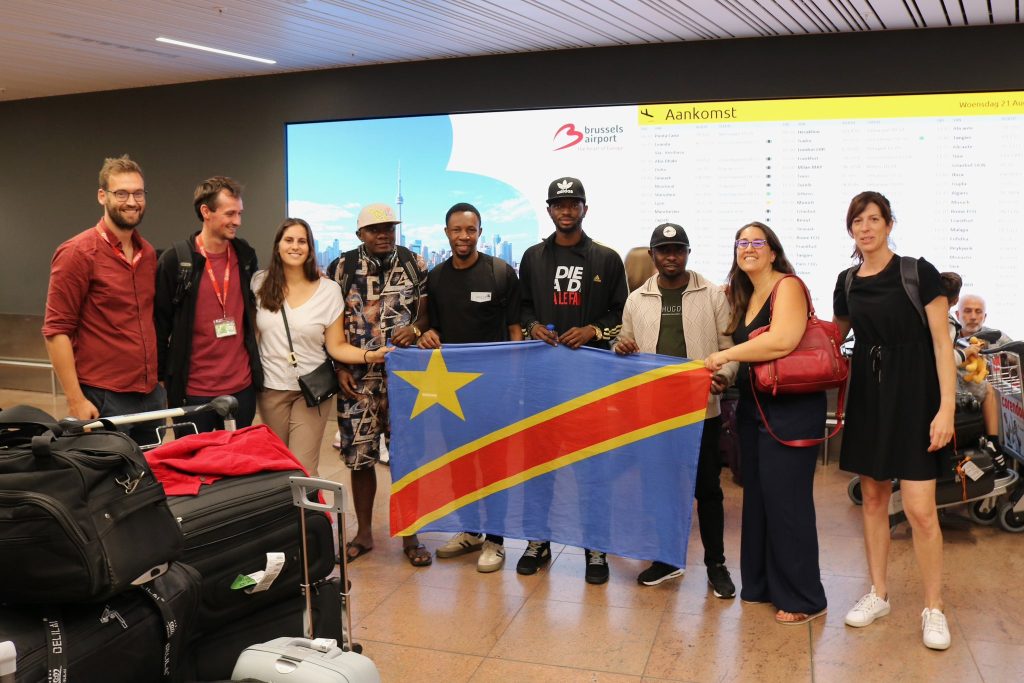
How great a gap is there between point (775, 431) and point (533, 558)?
1393 mm

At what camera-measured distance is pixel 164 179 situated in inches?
346

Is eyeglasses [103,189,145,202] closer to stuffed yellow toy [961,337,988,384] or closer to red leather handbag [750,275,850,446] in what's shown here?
red leather handbag [750,275,850,446]

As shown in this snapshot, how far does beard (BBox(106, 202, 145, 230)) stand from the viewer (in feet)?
11.6

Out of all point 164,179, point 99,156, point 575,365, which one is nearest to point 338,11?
point 575,365

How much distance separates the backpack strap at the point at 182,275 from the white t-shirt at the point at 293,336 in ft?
1.18

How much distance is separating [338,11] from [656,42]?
7.96 ft

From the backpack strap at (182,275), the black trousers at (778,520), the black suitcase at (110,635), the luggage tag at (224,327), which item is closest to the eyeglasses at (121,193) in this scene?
the backpack strap at (182,275)

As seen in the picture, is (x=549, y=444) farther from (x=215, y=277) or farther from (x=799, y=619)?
(x=215, y=277)

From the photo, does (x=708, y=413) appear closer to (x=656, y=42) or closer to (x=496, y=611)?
(x=496, y=611)

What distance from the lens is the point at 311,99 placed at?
786 cm

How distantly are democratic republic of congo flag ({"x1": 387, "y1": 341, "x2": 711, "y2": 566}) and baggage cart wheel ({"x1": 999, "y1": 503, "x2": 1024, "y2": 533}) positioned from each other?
2132 millimetres

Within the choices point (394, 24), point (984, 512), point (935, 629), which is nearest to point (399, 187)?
point (394, 24)

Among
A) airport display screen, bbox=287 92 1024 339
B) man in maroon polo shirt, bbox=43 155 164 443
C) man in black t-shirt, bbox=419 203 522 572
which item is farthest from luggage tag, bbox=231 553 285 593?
airport display screen, bbox=287 92 1024 339

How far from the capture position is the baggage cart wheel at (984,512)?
476cm
